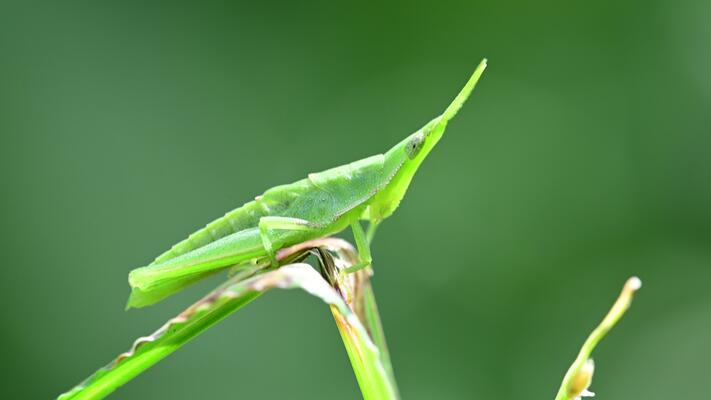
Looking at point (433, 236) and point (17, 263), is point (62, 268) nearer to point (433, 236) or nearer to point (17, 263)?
point (17, 263)

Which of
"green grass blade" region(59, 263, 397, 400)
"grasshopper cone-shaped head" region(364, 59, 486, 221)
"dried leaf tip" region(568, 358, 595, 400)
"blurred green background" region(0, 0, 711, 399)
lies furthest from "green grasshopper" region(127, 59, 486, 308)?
"blurred green background" region(0, 0, 711, 399)

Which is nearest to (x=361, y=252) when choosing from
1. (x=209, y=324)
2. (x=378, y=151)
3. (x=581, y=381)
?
(x=209, y=324)

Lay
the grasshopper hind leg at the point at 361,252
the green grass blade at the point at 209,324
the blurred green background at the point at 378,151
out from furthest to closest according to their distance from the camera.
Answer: the blurred green background at the point at 378,151
the grasshopper hind leg at the point at 361,252
the green grass blade at the point at 209,324

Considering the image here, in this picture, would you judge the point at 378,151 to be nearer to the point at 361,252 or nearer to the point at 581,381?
the point at 361,252

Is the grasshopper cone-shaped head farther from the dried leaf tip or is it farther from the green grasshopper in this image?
the dried leaf tip

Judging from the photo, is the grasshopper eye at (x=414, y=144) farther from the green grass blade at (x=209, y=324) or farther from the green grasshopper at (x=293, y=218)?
the green grass blade at (x=209, y=324)

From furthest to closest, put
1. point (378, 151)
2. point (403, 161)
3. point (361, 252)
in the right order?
point (378, 151)
point (403, 161)
point (361, 252)

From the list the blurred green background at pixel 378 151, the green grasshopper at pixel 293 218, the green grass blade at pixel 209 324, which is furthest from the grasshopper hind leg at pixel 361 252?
the blurred green background at pixel 378 151
